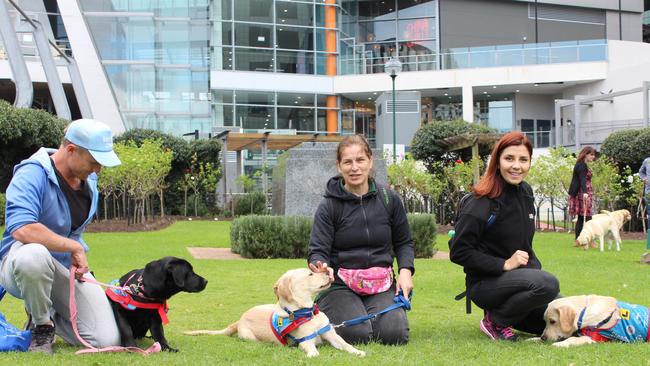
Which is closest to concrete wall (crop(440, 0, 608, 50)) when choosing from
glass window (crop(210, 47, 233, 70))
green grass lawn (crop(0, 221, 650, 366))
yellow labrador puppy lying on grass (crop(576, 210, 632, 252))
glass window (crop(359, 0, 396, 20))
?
glass window (crop(359, 0, 396, 20))

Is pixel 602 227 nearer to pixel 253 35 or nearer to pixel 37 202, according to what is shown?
pixel 37 202

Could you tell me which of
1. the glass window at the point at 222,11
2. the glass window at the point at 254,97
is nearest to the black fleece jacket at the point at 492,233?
the glass window at the point at 254,97

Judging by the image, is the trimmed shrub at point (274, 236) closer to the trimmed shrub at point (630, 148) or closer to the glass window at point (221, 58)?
the trimmed shrub at point (630, 148)

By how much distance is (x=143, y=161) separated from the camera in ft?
75.7

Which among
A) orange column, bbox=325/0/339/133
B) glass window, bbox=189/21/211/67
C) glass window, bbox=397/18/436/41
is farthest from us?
glass window, bbox=397/18/436/41

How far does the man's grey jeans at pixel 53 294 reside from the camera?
5090 millimetres

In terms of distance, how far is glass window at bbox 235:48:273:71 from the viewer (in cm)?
4588

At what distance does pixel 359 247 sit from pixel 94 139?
2.21 m

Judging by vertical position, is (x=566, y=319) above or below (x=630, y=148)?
below

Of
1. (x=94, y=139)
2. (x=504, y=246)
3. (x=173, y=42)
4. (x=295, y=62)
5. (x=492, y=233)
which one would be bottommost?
(x=504, y=246)

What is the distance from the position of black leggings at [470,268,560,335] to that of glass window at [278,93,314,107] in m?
41.2

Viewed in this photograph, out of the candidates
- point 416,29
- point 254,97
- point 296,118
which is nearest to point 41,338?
point 254,97

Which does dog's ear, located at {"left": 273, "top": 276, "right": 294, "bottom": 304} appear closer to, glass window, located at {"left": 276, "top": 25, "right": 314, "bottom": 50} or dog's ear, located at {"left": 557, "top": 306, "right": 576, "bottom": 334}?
dog's ear, located at {"left": 557, "top": 306, "right": 576, "bottom": 334}

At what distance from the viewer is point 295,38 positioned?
47219 mm
